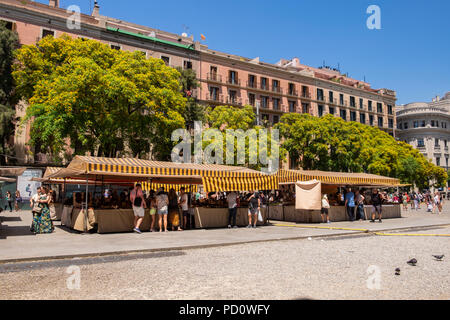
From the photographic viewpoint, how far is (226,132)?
34562 mm

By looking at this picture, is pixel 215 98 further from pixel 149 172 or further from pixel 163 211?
pixel 163 211

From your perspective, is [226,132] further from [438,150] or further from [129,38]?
[438,150]

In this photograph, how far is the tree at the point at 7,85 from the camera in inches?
1143

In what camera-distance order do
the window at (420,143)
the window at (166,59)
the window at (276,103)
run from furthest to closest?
the window at (420,143)
the window at (276,103)
the window at (166,59)

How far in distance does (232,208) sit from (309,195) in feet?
14.8

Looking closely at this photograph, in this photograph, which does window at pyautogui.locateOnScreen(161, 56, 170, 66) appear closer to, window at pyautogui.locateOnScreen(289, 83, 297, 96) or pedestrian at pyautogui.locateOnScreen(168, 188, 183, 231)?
window at pyautogui.locateOnScreen(289, 83, 297, 96)

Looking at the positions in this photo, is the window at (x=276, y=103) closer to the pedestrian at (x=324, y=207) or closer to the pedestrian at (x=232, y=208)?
the pedestrian at (x=324, y=207)

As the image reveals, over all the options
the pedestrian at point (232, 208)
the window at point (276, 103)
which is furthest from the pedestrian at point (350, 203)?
the window at point (276, 103)

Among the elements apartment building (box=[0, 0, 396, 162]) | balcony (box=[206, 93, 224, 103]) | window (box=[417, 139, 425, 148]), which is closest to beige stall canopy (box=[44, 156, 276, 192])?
apartment building (box=[0, 0, 396, 162])

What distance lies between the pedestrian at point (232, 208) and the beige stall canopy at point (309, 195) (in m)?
3.98

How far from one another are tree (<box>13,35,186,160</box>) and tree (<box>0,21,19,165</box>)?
1438 mm

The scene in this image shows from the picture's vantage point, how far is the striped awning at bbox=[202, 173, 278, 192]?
15711 mm

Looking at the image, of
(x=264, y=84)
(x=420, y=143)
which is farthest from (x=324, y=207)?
(x=420, y=143)
